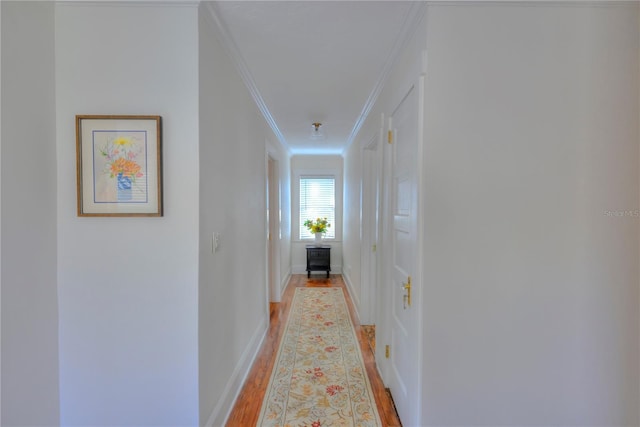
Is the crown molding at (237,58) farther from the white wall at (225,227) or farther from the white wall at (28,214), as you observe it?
the white wall at (28,214)

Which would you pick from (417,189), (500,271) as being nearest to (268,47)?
(417,189)

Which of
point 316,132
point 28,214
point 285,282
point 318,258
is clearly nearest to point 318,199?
point 318,258

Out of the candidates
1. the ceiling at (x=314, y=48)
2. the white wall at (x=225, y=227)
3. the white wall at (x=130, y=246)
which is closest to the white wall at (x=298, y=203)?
the ceiling at (x=314, y=48)

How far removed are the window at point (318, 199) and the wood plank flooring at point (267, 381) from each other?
2153 mm

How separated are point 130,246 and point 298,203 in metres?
4.21

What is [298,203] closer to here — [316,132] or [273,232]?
Result: [273,232]

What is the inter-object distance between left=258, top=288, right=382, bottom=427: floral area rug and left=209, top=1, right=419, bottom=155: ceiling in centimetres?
233

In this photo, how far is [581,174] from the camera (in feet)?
4.60

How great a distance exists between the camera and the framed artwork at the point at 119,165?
141 cm

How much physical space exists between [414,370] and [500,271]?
2.18 ft

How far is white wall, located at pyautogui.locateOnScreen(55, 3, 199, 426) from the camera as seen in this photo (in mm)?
1412

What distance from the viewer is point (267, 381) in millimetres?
2260

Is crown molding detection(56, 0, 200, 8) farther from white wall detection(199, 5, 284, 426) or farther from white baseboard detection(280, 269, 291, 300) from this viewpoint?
white baseboard detection(280, 269, 291, 300)

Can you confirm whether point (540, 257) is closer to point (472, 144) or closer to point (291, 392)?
point (472, 144)
